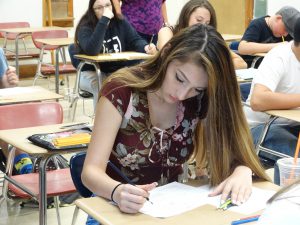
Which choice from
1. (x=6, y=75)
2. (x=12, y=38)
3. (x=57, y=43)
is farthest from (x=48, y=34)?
(x=6, y=75)

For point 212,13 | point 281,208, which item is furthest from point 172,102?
point 212,13

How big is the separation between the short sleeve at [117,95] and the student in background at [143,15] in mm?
3573

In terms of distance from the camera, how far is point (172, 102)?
1.70 m

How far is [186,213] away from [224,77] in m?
0.44

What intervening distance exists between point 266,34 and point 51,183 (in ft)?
10.7

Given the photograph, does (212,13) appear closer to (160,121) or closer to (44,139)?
(44,139)

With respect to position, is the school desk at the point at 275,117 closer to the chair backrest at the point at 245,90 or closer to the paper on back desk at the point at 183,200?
the chair backrest at the point at 245,90

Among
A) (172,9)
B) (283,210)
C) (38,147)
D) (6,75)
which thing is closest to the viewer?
(283,210)

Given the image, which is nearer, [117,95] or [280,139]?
[117,95]

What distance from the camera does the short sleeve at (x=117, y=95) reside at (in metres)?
Answer: 1.63

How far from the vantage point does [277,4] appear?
23.7 feet

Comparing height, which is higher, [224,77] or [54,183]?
[224,77]

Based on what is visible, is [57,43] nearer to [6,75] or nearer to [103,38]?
[103,38]

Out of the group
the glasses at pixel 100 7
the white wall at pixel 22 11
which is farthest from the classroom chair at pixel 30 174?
the white wall at pixel 22 11
